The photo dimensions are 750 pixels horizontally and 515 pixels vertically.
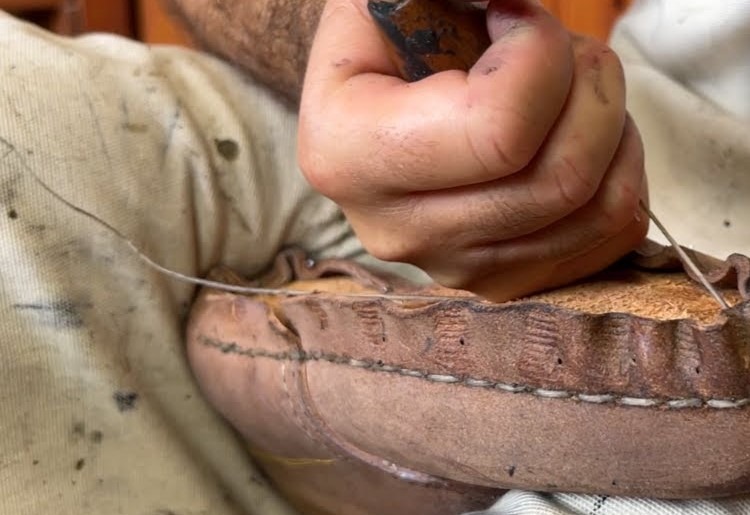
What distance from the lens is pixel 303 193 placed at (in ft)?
2.29

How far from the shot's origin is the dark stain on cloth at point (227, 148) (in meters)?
0.66

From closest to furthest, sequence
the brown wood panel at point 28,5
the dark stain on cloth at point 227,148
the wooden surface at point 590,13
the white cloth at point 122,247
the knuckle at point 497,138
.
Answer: the knuckle at point 497,138 → the white cloth at point 122,247 → the dark stain on cloth at point 227,148 → the wooden surface at point 590,13 → the brown wood panel at point 28,5

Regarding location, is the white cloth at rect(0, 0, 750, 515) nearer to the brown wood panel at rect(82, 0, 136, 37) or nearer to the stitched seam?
the stitched seam

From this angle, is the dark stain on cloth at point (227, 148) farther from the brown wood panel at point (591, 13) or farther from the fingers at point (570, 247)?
the brown wood panel at point (591, 13)

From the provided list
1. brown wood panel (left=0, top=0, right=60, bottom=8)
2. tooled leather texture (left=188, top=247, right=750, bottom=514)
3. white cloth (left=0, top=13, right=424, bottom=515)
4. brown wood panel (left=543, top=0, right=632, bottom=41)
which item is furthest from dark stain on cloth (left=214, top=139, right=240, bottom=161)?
brown wood panel (left=0, top=0, right=60, bottom=8)

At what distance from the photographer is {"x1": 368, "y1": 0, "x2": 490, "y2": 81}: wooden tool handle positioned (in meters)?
0.42

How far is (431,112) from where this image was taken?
39 centimetres

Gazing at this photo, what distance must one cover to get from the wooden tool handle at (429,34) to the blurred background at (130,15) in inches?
33.0

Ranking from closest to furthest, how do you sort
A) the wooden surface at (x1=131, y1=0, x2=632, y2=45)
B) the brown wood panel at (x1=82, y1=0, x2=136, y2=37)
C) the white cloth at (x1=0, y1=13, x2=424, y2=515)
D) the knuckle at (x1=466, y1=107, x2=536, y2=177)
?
the knuckle at (x1=466, y1=107, x2=536, y2=177), the white cloth at (x1=0, y1=13, x2=424, y2=515), the wooden surface at (x1=131, y1=0, x2=632, y2=45), the brown wood panel at (x1=82, y1=0, x2=136, y2=37)

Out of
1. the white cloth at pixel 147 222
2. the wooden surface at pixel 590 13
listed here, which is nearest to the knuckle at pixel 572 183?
the white cloth at pixel 147 222

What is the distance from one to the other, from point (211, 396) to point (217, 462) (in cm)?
5

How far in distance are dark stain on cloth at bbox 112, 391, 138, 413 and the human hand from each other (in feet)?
0.71

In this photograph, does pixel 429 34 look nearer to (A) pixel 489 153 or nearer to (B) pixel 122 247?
(A) pixel 489 153

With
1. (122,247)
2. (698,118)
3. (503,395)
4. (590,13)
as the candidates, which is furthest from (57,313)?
(590,13)
